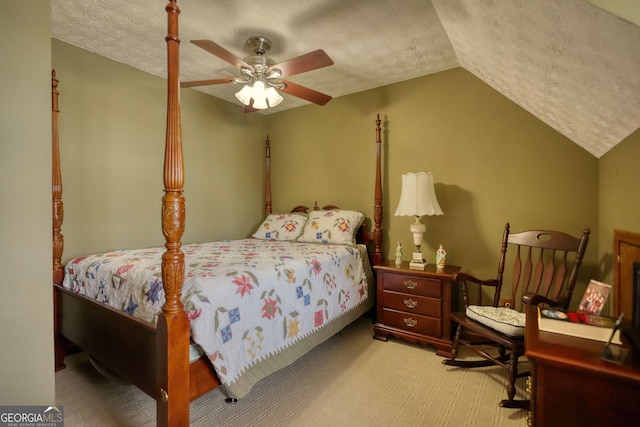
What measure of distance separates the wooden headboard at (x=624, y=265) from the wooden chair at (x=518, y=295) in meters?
0.36

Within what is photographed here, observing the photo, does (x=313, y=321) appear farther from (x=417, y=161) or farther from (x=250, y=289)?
(x=417, y=161)

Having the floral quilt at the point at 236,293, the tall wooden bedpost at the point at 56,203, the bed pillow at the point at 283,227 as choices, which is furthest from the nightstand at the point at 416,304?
the tall wooden bedpost at the point at 56,203

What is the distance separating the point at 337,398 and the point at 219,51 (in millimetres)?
2229

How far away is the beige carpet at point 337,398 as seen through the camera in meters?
1.61

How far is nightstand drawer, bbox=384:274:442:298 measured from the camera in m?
2.37

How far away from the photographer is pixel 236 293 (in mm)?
1560

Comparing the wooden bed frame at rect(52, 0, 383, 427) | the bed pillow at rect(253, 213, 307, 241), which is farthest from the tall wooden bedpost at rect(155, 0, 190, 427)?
the bed pillow at rect(253, 213, 307, 241)

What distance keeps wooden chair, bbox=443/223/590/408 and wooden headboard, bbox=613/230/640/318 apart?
36 cm

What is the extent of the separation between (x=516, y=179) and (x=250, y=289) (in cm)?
233

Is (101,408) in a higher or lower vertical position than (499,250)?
lower

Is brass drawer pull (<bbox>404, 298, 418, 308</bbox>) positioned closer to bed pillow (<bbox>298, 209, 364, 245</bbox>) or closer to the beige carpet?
the beige carpet

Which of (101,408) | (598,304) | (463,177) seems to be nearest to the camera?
(598,304)

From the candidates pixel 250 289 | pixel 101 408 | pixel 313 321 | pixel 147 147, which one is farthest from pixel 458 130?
pixel 101 408

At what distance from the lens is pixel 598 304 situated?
1361mm
